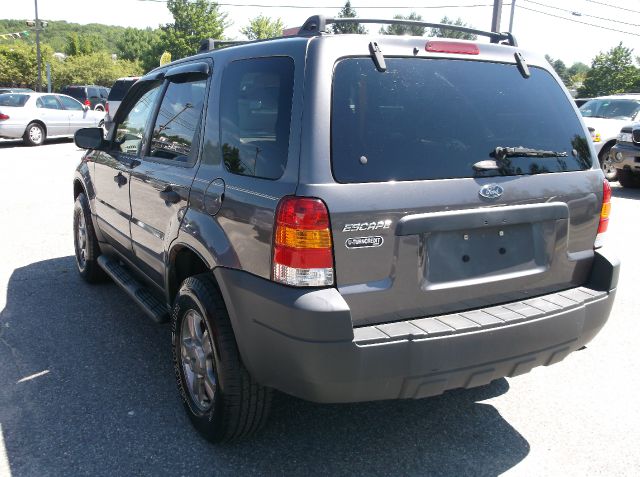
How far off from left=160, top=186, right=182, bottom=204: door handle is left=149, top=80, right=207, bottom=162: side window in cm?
18

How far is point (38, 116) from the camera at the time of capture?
1827 centimetres

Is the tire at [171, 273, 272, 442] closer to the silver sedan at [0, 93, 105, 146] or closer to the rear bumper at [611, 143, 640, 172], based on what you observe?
the rear bumper at [611, 143, 640, 172]

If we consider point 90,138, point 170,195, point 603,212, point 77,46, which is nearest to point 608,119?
point 603,212

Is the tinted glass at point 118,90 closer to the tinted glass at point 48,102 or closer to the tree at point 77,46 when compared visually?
the tinted glass at point 48,102

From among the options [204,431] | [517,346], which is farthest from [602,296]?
[204,431]

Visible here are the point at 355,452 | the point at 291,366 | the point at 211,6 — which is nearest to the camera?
the point at 291,366

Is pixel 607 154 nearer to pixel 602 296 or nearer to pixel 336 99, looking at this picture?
pixel 602 296

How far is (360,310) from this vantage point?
2354mm

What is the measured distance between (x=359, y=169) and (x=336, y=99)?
0.31 meters

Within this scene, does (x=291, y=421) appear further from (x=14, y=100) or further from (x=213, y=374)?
(x=14, y=100)

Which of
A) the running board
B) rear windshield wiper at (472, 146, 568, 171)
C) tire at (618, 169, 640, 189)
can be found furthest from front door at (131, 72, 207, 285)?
tire at (618, 169, 640, 189)

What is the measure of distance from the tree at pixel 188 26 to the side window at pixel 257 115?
71.8 m

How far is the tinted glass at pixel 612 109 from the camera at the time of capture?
13.0 m

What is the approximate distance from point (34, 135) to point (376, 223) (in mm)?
18738
